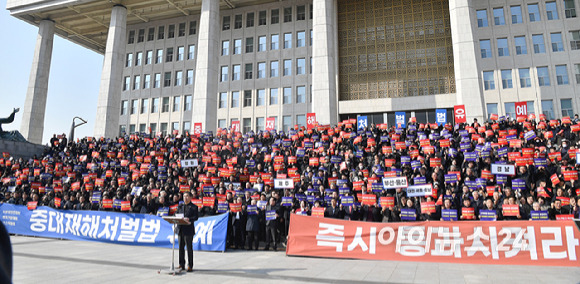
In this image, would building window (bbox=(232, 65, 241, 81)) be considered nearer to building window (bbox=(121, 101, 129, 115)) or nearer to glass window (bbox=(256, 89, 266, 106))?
glass window (bbox=(256, 89, 266, 106))

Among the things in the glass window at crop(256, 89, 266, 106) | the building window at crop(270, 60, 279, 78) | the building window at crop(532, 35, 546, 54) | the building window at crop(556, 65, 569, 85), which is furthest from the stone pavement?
the building window at crop(532, 35, 546, 54)

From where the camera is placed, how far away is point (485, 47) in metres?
38.0

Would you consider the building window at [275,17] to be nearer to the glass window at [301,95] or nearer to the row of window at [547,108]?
the glass window at [301,95]

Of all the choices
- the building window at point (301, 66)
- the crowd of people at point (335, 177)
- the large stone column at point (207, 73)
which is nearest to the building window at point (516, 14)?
the building window at point (301, 66)

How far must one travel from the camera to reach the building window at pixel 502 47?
3744 cm

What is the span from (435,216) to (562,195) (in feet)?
12.5

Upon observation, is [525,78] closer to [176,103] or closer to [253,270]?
[253,270]

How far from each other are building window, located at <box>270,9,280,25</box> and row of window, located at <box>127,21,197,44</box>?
10446 millimetres

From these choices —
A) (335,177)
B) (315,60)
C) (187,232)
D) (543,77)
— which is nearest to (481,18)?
(543,77)

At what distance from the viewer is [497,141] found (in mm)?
17516

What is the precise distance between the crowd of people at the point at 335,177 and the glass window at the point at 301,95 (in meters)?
18.8

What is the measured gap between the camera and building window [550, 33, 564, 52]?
1426 inches

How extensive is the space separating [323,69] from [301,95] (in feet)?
33.7

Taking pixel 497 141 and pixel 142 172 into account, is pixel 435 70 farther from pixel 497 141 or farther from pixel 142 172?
pixel 142 172
